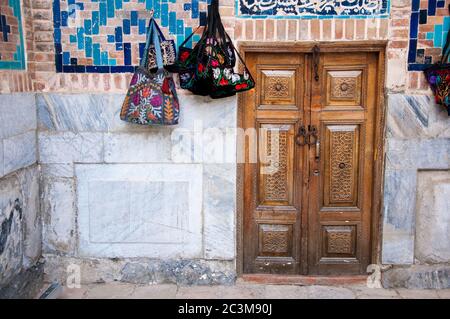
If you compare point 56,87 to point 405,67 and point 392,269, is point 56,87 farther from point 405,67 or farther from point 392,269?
point 392,269

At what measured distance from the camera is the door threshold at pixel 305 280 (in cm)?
397

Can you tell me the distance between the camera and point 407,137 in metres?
3.73

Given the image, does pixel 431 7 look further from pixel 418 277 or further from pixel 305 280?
pixel 305 280

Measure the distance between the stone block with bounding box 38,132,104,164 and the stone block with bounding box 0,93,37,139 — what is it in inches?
6.3

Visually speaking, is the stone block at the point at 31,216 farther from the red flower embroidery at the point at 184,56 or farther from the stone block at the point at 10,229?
the red flower embroidery at the point at 184,56

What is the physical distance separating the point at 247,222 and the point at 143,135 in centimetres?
108

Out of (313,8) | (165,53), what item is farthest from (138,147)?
(313,8)

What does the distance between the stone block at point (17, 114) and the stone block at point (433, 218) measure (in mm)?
2978

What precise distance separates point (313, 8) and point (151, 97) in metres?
1.36

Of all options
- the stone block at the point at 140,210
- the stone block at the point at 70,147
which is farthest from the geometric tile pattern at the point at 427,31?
the stone block at the point at 70,147

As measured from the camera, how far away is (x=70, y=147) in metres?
3.85

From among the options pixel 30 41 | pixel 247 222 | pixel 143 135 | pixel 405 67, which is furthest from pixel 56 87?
pixel 405 67

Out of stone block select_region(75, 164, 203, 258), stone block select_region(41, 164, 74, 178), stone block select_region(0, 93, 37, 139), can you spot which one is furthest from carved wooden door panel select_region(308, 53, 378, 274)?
stone block select_region(0, 93, 37, 139)

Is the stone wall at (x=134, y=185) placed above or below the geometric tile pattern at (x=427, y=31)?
below
